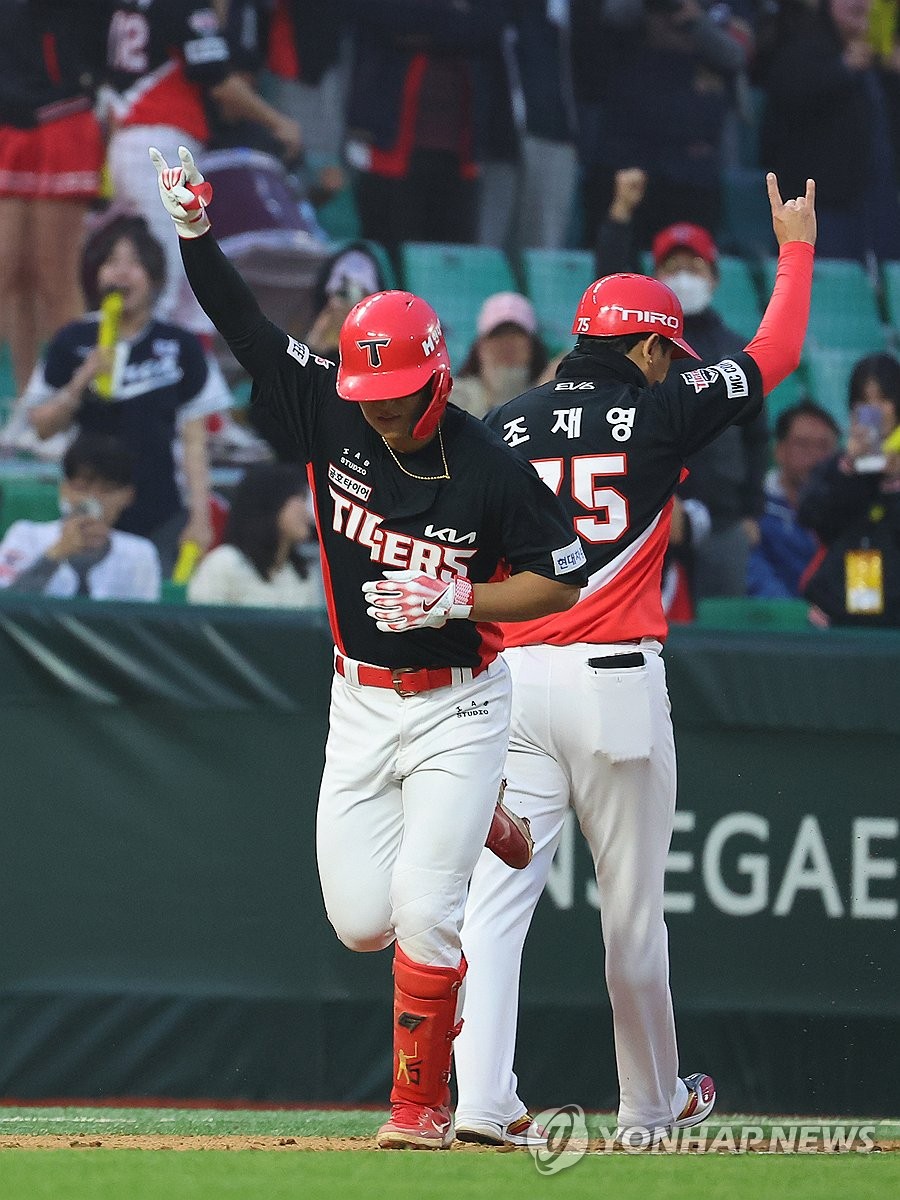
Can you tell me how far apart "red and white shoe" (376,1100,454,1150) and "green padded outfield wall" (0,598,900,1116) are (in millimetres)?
Result: 1674

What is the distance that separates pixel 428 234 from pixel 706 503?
2.31 m

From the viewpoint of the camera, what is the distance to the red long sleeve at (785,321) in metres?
4.90

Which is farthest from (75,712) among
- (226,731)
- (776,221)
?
(776,221)

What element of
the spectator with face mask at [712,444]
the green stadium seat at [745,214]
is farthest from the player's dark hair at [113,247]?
the green stadium seat at [745,214]

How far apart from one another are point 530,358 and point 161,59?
233cm

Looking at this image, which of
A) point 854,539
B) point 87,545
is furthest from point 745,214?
point 87,545

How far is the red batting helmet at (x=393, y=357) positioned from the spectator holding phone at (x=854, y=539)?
3601 mm

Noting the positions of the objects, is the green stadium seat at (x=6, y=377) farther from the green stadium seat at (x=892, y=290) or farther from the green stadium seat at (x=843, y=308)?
the green stadium seat at (x=892, y=290)

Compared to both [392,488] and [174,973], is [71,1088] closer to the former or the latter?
[174,973]

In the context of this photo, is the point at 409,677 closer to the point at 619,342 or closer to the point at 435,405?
the point at 435,405

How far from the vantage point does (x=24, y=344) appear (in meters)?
8.92

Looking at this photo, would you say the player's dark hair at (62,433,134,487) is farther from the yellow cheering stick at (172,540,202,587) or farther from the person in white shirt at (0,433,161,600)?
the yellow cheering stick at (172,540,202,587)

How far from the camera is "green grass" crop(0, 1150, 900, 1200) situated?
3426 mm

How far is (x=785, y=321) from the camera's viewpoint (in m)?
4.97
